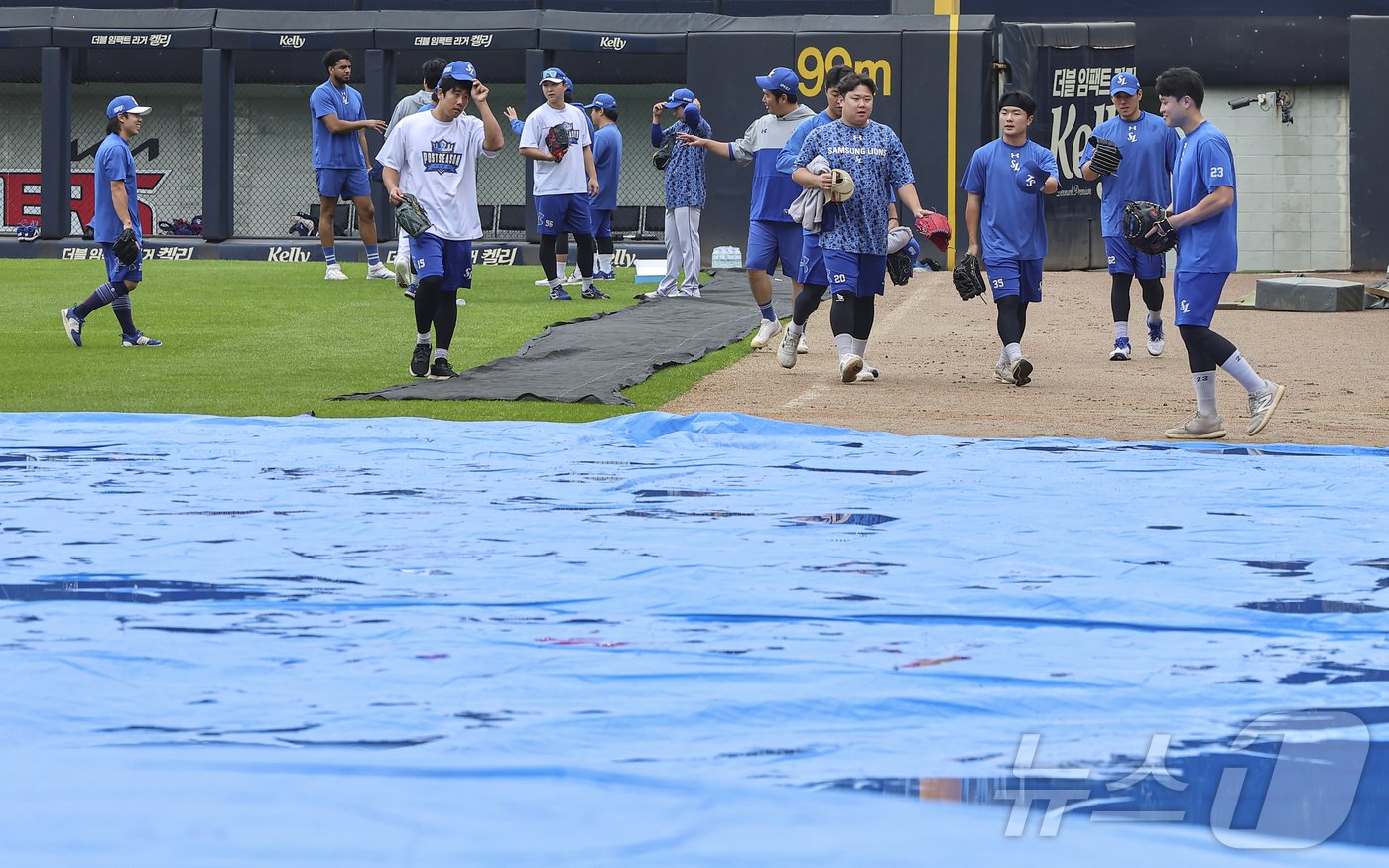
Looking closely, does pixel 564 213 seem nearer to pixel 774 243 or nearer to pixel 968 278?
pixel 774 243

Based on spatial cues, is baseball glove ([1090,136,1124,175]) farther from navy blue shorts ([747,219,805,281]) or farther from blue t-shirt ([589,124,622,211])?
blue t-shirt ([589,124,622,211])

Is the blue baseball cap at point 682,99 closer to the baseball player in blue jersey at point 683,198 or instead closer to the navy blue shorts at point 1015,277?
the baseball player in blue jersey at point 683,198

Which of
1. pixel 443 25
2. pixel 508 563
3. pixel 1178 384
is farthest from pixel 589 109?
pixel 508 563

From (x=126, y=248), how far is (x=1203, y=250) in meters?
7.39

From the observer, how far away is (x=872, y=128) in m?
10.9

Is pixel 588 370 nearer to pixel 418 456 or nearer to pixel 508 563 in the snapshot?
pixel 418 456

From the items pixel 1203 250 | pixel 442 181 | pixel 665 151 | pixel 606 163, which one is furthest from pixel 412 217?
pixel 606 163

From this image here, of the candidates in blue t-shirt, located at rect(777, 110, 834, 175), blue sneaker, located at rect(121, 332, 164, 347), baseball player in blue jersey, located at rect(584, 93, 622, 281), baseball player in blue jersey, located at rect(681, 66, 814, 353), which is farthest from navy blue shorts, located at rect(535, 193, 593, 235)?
blue t-shirt, located at rect(777, 110, 834, 175)

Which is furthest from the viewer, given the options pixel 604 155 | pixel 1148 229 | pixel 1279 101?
pixel 1279 101

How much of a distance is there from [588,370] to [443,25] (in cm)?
1369

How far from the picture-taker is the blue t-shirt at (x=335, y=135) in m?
18.0

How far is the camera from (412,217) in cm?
1066

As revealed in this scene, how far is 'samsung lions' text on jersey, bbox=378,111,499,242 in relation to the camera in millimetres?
10938

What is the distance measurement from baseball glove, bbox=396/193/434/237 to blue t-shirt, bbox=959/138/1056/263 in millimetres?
3357
